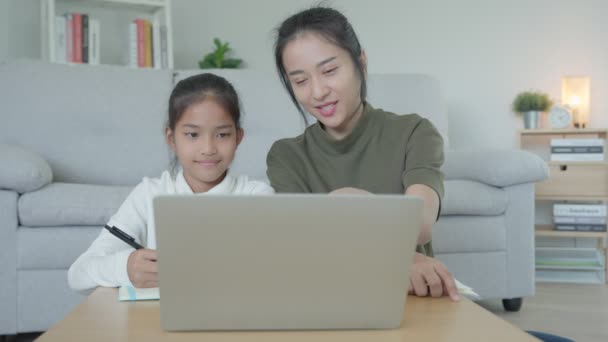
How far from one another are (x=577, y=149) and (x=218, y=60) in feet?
6.18

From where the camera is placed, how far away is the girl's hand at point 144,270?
81 cm

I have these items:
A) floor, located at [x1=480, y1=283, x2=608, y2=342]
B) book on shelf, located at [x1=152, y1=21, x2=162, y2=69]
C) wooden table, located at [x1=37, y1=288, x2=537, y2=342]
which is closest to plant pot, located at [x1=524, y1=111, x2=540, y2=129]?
floor, located at [x1=480, y1=283, x2=608, y2=342]

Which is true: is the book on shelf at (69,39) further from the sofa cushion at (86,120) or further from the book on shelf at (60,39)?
the sofa cushion at (86,120)

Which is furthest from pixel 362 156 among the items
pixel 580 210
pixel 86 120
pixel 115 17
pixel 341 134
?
pixel 115 17

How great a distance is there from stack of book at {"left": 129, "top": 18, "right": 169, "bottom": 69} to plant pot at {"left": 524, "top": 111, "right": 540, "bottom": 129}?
192 centimetres

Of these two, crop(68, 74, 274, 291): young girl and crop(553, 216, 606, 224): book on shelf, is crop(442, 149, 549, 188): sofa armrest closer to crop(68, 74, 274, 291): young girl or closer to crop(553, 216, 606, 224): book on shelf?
crop(553, 216, 606, 224): book on shelf

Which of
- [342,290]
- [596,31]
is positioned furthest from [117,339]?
[596,31]

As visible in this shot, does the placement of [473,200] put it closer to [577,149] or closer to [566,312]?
[566,312]

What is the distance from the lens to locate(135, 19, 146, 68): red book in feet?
11.0

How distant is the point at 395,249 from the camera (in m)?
0.56

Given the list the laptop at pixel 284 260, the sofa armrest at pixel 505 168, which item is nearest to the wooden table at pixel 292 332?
the laptop at pixel 284 260

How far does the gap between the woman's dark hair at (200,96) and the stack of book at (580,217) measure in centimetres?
222

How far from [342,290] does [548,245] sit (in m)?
3.05

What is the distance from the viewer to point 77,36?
3.22 meters
